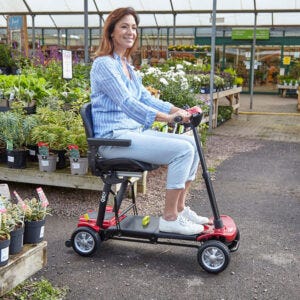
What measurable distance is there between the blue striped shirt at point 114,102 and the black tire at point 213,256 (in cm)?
86

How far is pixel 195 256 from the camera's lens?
3357 mm

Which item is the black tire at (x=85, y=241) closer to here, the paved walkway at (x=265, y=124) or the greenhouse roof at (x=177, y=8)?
the paved walkway at (x=265, y=124)

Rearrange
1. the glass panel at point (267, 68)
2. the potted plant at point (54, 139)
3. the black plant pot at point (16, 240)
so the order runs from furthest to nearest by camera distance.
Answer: the glass panel at point (267, 68) → the potted plant at point (54, 139) → the black plant pot at point (16, 240)

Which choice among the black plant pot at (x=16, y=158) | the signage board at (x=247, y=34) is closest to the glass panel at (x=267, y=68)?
the signage board at (x=247, y=34)

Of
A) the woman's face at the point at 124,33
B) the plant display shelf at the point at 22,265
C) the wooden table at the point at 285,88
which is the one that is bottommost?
the plant display shelf at the point at 22,265

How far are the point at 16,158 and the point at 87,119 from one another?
5.75 feet

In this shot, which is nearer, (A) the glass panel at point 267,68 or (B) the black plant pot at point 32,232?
(B) the black plant pot at point 32,232

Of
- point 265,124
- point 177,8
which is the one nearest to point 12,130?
point 265,124

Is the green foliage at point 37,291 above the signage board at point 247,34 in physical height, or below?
below

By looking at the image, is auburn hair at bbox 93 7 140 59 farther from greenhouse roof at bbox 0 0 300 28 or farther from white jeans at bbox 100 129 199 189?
greenhouse roof at bbox 0 0 300 28

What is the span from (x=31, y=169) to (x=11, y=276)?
2.35m

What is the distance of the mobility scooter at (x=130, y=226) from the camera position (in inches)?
119

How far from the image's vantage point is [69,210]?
4316 mm

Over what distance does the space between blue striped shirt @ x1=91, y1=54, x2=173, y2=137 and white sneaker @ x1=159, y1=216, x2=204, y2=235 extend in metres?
0.64
